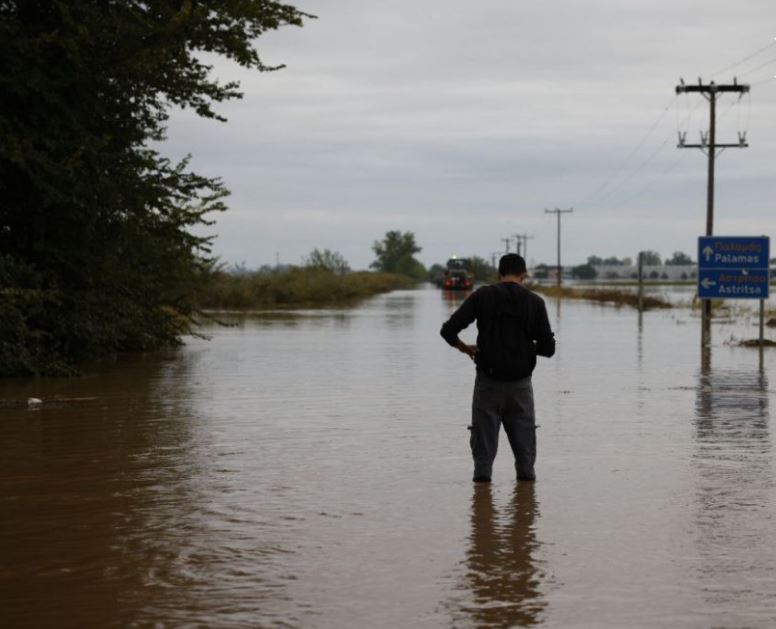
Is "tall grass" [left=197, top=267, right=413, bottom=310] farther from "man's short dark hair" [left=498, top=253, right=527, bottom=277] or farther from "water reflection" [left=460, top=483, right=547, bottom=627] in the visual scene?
"water reflection" [left=460, top=483, right=547, bottom=627]

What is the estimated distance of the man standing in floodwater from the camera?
1127 cm

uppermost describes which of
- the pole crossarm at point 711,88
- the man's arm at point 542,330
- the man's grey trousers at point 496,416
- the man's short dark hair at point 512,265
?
the pole crossarm at point 711,88

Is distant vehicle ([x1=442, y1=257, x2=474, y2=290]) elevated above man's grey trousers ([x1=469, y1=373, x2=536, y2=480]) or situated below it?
above

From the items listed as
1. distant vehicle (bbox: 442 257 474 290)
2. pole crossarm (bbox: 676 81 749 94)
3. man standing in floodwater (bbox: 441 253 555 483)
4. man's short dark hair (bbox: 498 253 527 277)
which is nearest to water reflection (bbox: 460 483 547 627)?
man standing in floodwater (bbox: 441 253 555 483)

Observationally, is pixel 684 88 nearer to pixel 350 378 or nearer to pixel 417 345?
pixel 417 345

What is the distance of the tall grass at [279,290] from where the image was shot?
63.6 meters

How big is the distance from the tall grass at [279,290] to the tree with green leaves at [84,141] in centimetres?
2943

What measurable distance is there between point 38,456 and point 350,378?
9.39 meters

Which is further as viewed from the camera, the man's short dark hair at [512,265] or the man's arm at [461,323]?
the man's short dark hair at [512,265]

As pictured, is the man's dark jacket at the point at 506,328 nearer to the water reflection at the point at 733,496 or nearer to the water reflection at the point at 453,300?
the water reflection at the point at 733,496

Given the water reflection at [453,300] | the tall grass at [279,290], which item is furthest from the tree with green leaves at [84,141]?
the water reflection at [453,300]

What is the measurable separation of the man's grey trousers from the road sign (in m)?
21.5

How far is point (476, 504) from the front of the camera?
10500 mm

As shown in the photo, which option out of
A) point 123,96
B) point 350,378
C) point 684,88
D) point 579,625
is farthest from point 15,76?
point 684,88
